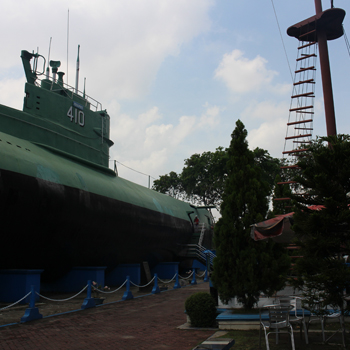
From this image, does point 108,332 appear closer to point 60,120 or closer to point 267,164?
point 60,120

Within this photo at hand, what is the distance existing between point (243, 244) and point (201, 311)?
2072 millimetres

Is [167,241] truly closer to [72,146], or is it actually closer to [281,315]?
[72,146]

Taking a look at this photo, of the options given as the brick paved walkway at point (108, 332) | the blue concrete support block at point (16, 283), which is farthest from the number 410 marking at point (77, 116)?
the brick paved walkway at point (108, 332)

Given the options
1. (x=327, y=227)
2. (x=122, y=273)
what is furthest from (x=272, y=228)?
(x=122, y=273)

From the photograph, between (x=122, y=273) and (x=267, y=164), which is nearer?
(x=122, y=273)

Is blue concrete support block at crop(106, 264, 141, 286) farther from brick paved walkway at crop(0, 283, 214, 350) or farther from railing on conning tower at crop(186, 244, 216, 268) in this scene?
railing on conning tower at crop(186, 244, 216, 268)

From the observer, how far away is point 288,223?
8.45 m

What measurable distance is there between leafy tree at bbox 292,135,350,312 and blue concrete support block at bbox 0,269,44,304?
31.6 feet

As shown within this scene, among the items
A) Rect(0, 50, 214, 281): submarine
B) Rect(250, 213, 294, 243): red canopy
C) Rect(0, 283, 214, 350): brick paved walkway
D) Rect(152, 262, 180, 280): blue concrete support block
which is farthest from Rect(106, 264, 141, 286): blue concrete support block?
Rect(250, 213, 294, 243): red canopy

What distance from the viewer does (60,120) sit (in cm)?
1873

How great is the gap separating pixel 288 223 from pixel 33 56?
15.6 meters

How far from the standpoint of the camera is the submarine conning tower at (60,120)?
17.3 m

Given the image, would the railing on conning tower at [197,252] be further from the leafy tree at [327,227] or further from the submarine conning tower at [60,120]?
the leafy tree at [327,227]

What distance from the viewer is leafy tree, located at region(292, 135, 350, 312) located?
671cm
